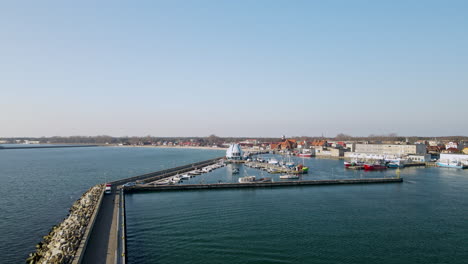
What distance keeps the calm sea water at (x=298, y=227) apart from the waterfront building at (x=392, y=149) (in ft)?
126

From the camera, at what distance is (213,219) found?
20938 mm

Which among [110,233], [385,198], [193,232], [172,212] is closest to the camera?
[110,233]

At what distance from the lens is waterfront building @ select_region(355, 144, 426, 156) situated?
66469mm

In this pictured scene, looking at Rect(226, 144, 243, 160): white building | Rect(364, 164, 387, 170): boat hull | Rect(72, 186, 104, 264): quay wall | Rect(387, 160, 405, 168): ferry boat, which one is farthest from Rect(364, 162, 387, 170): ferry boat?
Rect(72, 186, 104, 264): quay wall

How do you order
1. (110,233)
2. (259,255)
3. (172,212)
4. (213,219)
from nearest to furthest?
1. (259,255)
2. (110,233)
3. (213,219)
4. (172,212)

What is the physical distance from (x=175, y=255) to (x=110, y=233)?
3754 millimetres

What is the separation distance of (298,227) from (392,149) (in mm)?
59259

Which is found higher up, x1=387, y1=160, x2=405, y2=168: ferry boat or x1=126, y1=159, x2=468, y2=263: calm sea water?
x1=387, y1=160, x2=405, y2=168: ferry boat

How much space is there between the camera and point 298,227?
63.0 feet

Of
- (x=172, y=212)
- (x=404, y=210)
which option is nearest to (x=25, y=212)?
(x=172, y=212)

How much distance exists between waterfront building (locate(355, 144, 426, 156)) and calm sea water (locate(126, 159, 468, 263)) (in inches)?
1509

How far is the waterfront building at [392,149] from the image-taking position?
2617 inches

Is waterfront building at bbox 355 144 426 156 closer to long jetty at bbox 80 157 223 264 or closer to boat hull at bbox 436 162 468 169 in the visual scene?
boat hull at bbox 436 162 468 169

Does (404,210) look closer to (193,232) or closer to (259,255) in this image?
(259,255)
